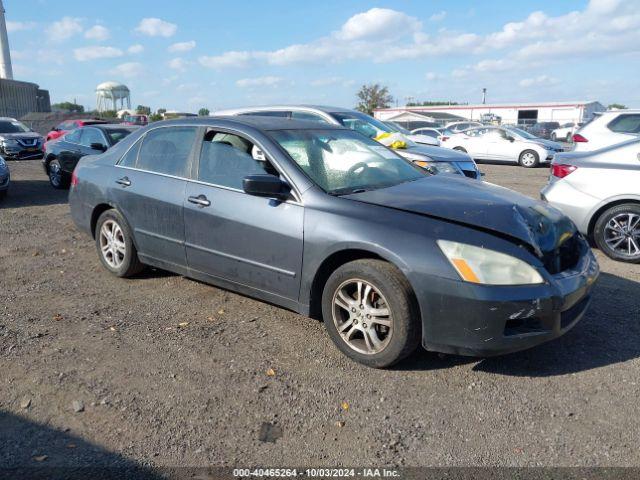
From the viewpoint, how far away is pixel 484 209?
3572mm

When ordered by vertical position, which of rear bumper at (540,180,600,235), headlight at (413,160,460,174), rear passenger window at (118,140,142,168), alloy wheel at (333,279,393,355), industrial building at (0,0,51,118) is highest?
industrial building at (0,0,51,118)

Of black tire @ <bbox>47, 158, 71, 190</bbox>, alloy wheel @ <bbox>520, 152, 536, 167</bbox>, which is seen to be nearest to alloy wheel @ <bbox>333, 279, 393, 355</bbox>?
black tire @ <bbox>47, 158, 71, 190</bbox>

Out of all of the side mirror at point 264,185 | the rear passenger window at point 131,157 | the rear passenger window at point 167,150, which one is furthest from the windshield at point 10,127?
the side mirror at point 264,185

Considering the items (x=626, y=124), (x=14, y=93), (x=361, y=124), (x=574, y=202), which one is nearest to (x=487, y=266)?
(x=574, y=202)

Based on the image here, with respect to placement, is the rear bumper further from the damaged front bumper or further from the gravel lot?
the damaged front bumper

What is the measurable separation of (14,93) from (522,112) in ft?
186

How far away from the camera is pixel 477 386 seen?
3312 millimetres

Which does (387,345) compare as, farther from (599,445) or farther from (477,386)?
(599,445)

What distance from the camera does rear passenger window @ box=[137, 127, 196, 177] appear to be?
4.62 metres

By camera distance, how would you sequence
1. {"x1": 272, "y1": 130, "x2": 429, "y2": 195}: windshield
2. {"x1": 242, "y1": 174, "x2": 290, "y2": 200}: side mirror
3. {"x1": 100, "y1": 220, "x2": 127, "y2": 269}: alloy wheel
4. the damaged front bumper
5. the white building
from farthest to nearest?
the white building → {"x1": 100, "y1": 220, "x2": 127, "y2": 269}: alloy wheel → {"x1": 272, "y1": 130, "x2": 429, "y2": 195}: windshield → {"x1": 242, "y1": 174, "x2": 290, "y2": 200}: side mirror → the damaged front bumper

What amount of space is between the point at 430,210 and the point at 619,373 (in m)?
1.63

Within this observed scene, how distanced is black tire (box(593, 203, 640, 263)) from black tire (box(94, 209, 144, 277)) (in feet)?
16.7

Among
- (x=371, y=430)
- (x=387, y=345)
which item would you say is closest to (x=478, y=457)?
(x=371, y=430)

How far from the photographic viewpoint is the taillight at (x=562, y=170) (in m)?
6.37
